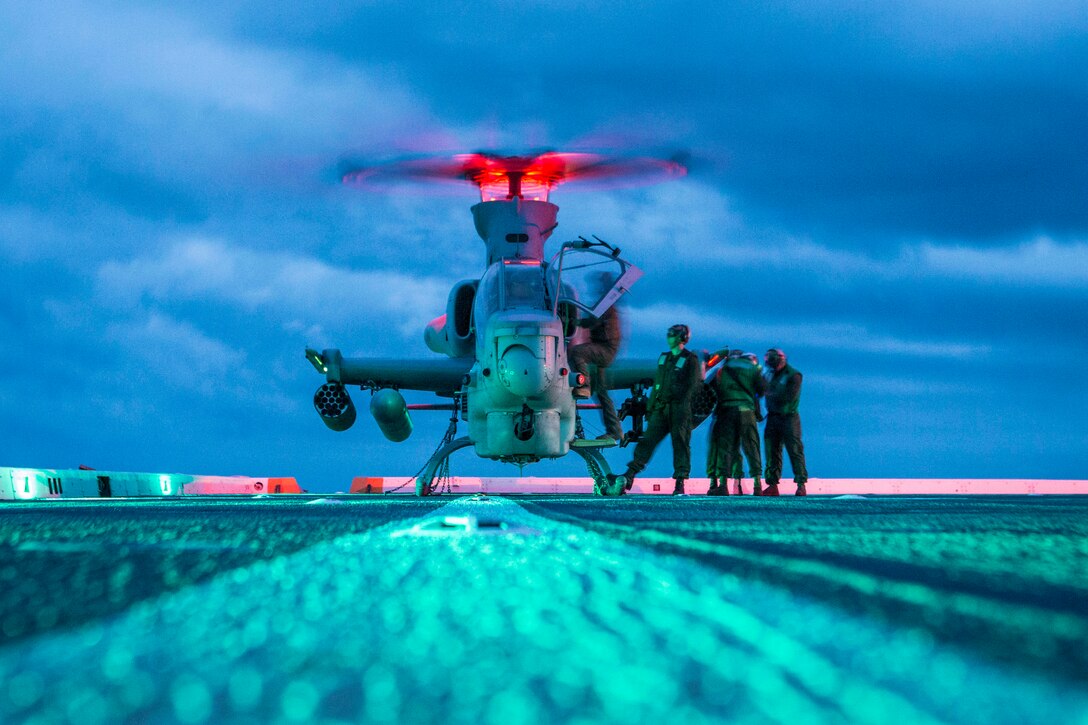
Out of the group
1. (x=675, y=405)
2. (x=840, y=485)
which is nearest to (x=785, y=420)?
(x=675, y=405)

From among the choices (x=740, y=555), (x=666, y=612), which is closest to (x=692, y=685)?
(x=666, y=612)

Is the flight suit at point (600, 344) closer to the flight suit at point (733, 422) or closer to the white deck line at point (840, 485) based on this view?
the flight suit at point (733, 422)

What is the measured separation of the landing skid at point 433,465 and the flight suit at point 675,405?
325 centimetres

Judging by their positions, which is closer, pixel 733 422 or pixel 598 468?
pixel 733 422

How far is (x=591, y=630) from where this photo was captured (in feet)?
2.40

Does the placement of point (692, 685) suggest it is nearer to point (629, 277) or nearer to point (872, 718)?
point (872, 718)

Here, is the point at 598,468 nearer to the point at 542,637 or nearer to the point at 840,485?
the point at 840,485

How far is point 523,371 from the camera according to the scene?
1075 centimetres

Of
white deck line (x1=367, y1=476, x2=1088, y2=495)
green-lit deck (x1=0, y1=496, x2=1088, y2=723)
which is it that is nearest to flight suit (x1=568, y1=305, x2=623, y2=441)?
white deck line (x1=367, y1=476, x2=1088, y2=495)

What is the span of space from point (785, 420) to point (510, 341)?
275cm

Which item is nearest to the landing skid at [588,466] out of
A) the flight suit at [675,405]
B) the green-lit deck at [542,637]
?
the flight suit at [675,405]

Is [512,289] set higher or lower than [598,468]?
higher

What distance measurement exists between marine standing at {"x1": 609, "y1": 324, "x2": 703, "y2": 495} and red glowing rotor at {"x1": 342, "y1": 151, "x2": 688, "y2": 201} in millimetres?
6807

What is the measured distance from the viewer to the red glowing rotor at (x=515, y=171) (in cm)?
1742
